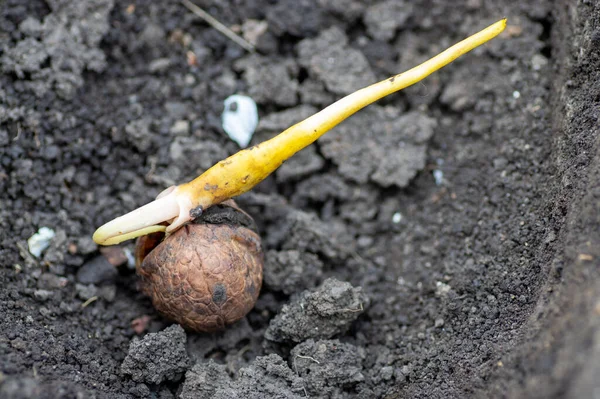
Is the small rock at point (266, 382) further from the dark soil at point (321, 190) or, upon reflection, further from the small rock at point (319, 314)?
the small rock at point (319, 314)

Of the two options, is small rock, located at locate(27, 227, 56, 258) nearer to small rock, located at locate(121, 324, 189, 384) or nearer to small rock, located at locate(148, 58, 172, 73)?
small rock, located at locate(121, 324, 189, 384)

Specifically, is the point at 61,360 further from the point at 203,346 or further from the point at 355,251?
the point at 355,251

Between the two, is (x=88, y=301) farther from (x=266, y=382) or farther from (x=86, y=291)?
(x=266, y=382)

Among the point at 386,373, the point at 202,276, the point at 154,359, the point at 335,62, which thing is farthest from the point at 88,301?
the point at 335,62

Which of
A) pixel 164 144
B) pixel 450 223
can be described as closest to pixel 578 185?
pixel 450 223

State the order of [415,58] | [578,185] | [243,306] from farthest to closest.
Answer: [415,58], [243,306], [578,185]

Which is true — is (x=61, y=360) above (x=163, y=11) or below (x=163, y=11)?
below
